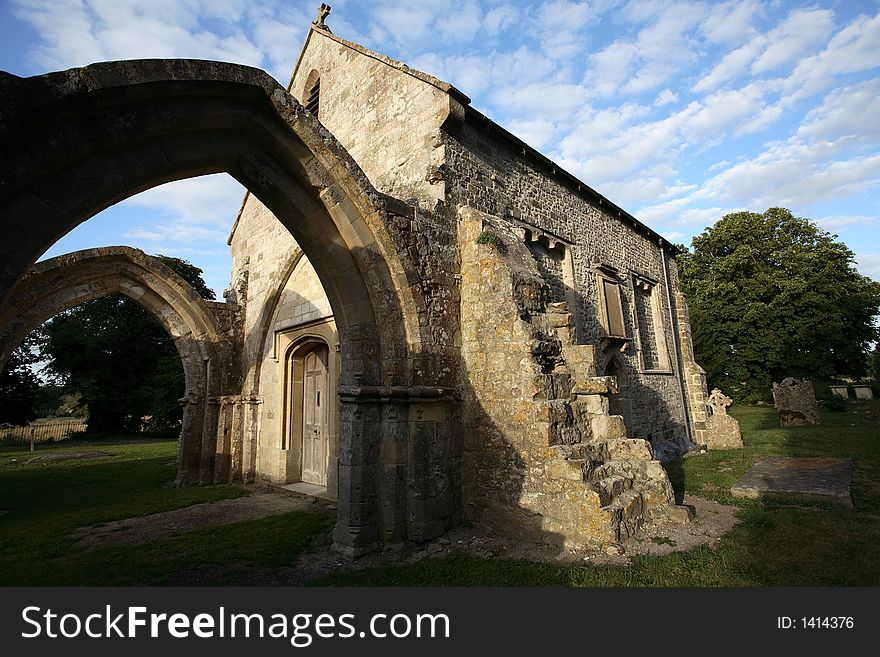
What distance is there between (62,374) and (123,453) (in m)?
11.1

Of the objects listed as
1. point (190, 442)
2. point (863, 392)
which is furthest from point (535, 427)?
point (863, 392)

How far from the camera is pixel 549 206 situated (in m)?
8.70

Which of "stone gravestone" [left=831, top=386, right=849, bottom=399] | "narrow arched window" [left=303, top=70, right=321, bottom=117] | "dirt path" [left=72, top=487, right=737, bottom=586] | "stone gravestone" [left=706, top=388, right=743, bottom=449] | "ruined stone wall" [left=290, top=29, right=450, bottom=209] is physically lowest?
"dirt path" [left=72, top=487, right=737, bottom=586]

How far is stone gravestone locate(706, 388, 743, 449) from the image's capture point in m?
11.3

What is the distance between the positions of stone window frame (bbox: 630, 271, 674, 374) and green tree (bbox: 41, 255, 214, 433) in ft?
66.5

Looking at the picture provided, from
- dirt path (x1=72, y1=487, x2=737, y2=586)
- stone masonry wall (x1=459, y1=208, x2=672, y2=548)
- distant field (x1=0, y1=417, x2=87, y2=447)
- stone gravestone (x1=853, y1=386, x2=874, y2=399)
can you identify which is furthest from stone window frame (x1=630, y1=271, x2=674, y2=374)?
distant field (x1=0, y1=417, x2=87, y2=447)

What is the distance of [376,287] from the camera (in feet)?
17.6

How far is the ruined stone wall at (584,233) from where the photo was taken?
6.81m

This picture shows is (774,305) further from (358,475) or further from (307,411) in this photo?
(358,475)

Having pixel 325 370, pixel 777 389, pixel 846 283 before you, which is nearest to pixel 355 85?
pixel 325 370

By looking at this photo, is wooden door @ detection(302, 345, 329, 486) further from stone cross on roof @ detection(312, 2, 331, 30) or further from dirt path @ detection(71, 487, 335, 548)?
stone cross on roof @ detection(312, 2, 331, 30)

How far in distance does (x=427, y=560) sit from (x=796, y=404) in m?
14.6

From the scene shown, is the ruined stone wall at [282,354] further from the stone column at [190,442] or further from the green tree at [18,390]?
the green tree at [18,390]

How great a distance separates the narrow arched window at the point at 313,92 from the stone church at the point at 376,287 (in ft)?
1.49
